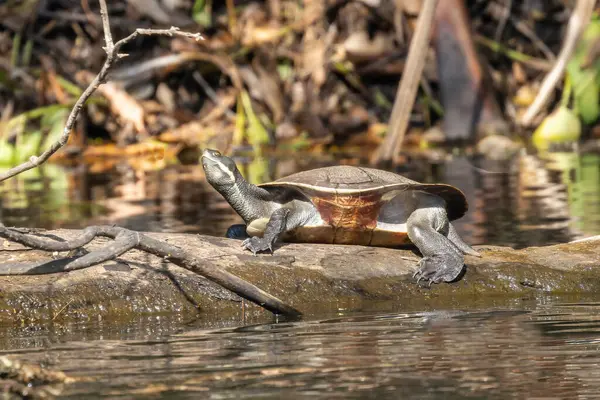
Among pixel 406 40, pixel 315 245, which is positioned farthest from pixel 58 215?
pixel 406 40

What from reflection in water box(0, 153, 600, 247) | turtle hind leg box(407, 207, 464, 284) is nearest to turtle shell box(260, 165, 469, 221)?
turtle hind leg box(407, 207, 464, 284)

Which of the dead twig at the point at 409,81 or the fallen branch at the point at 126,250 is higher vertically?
the dead twig at the point at 409,81

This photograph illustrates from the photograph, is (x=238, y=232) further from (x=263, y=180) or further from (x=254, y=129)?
A: (x=254, y=129)

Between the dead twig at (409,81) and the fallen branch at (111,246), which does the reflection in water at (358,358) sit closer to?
the fallen branch at (111,246)

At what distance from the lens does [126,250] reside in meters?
4.57

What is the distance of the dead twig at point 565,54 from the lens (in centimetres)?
1500

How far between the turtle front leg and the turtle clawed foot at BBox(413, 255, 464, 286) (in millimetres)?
648

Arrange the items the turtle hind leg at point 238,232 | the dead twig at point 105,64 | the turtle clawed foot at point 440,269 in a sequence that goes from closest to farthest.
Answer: the dead twig at point 105,64, the turtle clawed foot at point 440,269, the turtle hind leg at point 238,232

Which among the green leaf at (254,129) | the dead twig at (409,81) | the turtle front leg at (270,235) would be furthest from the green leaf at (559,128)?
the turtle front leg at (270,235)

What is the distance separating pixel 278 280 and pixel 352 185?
0.71 meters

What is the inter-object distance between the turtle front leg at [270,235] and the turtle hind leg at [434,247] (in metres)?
0.59

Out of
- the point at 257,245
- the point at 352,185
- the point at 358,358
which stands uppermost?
the point at 352,185

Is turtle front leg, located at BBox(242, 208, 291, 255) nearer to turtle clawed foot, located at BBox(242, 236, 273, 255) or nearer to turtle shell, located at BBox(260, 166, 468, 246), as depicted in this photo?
turtle clawed foot, located at BBox(242, 236, 273, 255)

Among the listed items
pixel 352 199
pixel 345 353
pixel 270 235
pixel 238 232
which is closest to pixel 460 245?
pixel 352 199
